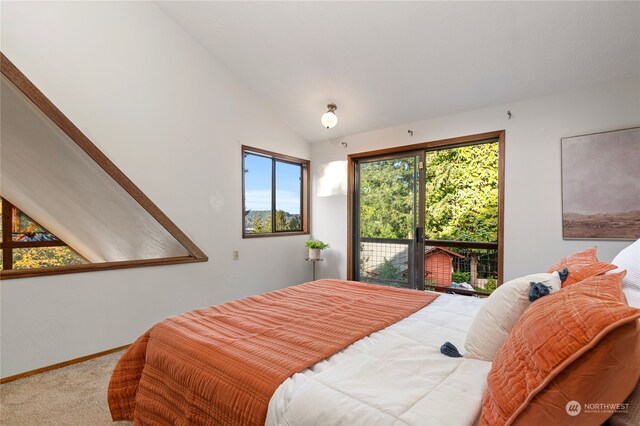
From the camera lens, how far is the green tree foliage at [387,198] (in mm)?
3962

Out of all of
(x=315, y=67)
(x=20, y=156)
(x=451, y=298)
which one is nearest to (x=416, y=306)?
(x=451, y=298)

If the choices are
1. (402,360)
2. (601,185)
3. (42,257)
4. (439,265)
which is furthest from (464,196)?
(42,257)

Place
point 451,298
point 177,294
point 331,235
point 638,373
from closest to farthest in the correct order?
1. point 638,373
2. point 451,298
3. point 177,294
4. point 331,235

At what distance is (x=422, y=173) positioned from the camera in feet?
12.6

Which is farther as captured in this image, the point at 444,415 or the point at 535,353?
the point at 444,415

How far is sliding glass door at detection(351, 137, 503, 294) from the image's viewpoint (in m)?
3.88

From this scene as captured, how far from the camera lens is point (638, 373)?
67 centimetres

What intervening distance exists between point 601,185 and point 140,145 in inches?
163

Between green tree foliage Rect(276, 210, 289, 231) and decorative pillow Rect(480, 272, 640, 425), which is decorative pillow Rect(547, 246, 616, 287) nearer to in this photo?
decorative pillow Rect(480, 272, 640, 425)

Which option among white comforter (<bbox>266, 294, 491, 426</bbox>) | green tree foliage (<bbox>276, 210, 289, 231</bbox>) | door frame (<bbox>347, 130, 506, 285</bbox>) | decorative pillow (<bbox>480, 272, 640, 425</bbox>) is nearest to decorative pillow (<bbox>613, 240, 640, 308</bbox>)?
decorative pillow (<bbox>480, 272, 640, 425</bbox>)

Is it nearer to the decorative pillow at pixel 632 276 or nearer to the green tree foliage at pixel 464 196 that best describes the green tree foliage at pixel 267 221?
the green tree foliage at pixel 464 196

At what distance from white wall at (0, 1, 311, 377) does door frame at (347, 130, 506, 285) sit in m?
1.15

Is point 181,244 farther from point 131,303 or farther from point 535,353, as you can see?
point 535,353

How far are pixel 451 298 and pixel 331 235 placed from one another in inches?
101
